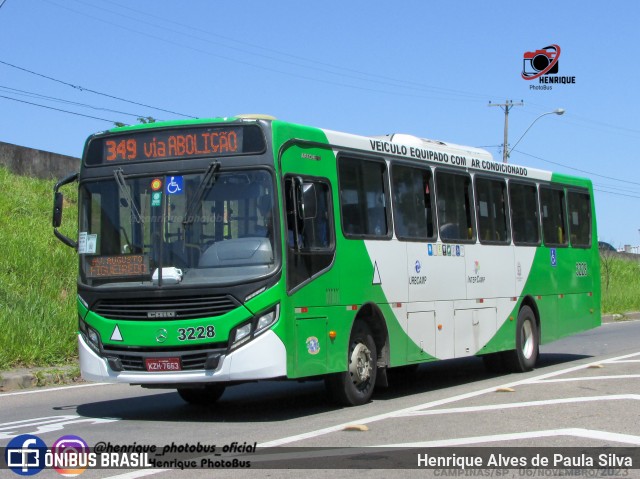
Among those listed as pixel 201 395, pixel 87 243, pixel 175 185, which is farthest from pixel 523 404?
pixel 87 243

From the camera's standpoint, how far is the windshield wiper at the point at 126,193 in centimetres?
1108

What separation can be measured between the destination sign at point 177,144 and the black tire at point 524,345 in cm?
690

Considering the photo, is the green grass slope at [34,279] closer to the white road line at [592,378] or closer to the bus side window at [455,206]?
the bus side window at [455,206]

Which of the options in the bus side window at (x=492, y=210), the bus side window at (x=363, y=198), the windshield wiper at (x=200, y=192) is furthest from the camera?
the bus side window at (x=492, y=210)

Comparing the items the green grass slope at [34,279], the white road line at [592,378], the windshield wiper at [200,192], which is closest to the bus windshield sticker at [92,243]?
the windshield wiper at [200,192]

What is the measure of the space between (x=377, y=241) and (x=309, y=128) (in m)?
1.76

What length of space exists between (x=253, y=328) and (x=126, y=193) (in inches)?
83.0

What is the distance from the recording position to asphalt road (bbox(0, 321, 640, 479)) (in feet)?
29.4

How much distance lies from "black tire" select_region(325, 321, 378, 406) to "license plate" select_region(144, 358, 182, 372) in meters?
1.91

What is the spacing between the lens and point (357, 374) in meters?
12.0

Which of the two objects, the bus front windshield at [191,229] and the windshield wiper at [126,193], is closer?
the bus front windshield at [191,229]

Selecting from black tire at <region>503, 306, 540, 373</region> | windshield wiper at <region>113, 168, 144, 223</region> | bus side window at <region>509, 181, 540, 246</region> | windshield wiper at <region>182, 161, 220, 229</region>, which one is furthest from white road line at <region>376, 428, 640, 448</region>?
bus side window at <region>509, 181, 540, 246</region>

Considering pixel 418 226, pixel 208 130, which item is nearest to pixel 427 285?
pixel 418 226

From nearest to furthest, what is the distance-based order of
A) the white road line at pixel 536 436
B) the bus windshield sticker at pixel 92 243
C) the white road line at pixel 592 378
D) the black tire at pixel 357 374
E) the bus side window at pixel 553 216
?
1. the white road line at pixel 536 436
2. the bus windshield sticker at pixel 92 243
3. the black tire at pixel 357 374
4. the white road line at pixel 592 378
5. the bus side window at pixel 553 216
